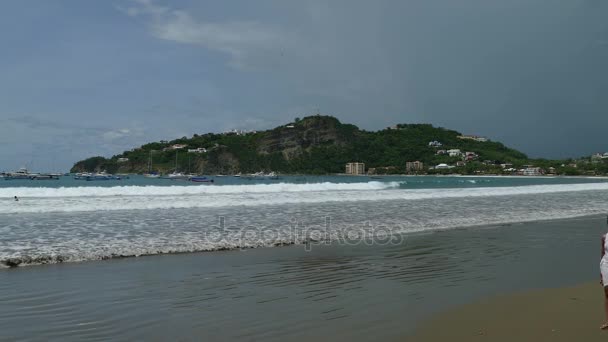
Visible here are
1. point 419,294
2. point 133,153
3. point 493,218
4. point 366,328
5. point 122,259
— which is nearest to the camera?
point 366,328

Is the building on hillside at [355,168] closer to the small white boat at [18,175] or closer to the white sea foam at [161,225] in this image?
the small white boat at [18,175]

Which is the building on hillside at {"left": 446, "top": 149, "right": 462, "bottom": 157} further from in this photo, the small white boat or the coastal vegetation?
the small white boat

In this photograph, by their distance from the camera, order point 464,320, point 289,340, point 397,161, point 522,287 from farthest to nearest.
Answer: point 397,161 < point 522,287 < point 464,320 < point 289,340

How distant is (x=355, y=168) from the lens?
167500 mm

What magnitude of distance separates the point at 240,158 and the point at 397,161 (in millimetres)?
58934

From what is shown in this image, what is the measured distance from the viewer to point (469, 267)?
8789 millimetres

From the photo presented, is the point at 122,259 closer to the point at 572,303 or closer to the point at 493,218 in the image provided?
the point at 572,303

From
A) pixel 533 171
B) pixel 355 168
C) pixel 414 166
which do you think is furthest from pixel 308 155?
pixel 533 171

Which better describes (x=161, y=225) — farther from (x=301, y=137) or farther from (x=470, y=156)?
(x=301, y=137)

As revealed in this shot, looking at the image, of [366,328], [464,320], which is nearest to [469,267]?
[464,320]

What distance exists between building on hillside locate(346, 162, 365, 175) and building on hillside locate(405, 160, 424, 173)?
614 inches

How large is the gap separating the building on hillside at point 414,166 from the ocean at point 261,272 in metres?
146

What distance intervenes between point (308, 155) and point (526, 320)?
179m

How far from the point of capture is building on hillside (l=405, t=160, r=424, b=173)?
161m
